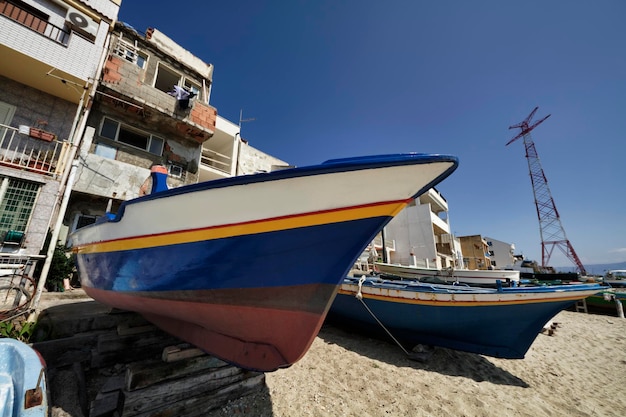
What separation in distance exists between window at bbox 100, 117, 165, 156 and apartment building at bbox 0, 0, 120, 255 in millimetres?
721

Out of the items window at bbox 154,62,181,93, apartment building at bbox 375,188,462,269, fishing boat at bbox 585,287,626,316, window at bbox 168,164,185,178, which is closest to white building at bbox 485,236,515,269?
apartment building at bbox 375,188,462,269

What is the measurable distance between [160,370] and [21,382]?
992 mm

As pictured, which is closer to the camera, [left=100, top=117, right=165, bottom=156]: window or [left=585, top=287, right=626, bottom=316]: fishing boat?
[left=100, top=117, right=165, bottom=156]: window

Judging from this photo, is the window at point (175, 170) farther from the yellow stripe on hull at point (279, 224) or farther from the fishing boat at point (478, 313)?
the fishing boat at point (478, 313)

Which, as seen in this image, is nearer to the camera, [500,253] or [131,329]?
[131,329]

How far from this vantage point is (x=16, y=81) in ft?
23.4

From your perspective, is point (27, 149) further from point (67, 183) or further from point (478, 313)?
point (478, 313)

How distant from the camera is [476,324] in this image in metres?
4.30

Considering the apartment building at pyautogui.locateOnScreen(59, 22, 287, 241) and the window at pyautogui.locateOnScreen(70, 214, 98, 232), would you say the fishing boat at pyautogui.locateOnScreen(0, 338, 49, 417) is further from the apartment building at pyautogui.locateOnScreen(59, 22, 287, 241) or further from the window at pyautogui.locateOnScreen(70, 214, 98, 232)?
the window at pyautogui.locateOnScreen(70, 214, 98, 232)

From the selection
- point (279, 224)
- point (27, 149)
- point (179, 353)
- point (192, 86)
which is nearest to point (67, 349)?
point (179, 353)

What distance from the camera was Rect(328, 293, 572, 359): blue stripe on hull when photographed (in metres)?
4.18

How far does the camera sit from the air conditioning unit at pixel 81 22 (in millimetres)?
7373

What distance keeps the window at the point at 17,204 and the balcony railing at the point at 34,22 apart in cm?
457

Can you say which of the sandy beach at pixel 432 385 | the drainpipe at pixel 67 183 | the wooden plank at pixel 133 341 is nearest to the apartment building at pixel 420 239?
the sandy beach at pixel 432 385
